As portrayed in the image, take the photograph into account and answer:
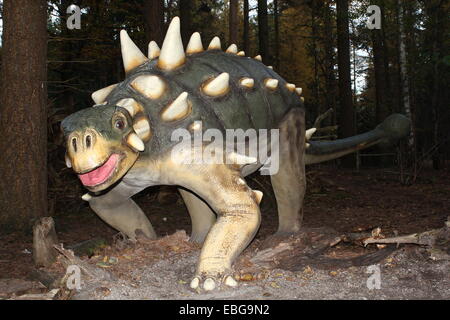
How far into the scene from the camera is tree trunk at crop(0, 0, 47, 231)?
4.98 meters

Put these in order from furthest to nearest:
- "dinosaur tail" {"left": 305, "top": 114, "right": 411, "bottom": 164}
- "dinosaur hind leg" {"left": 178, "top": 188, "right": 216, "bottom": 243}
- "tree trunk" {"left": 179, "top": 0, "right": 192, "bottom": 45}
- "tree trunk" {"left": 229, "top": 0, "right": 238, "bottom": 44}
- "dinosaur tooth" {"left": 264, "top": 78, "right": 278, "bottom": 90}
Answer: "tree trunk" {"left": 179, "top": 0, "right": 192, "bottom": 45}
"tree trunk" {"left": 229, "top": 0, "right": 238, "bottom": 44}
"dinosaur tail" {"left": 305, "top": 114, "right": 411, "bottom": 164}
"dinosaur hind leg" {"left": 178, "top": 188, "right": 216, "bottom": 243}
"dinosaur tooth" {"left": 264, "top": 78, "right": 278, "bottom": 90}

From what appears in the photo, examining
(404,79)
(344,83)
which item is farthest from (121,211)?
(344,83)

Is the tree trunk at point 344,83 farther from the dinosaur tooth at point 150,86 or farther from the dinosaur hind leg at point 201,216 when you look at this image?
the dinosaur tooth at point 150,86

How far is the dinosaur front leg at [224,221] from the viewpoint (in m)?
2.99

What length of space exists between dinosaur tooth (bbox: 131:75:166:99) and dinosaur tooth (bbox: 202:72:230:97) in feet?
1.02

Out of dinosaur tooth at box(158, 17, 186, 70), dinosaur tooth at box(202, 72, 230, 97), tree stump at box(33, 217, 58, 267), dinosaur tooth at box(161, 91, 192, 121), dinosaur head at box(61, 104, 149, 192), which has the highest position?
dinosaur tooth at box(158, 17, 186, 70)

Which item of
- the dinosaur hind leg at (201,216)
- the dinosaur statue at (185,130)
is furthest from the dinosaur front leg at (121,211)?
the dinosaur hind leg at (201,216)

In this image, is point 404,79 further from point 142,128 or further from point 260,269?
point 142,128

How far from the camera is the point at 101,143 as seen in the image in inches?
109

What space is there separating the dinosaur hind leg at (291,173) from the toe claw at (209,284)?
145cm

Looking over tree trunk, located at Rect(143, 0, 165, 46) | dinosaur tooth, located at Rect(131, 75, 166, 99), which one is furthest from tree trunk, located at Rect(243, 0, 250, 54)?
dinosaur tooth, located at Rect(131, 75, 166, 99)

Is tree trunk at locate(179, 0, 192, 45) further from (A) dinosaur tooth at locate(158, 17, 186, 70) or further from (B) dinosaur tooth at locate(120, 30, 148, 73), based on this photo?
(A) dinosaur tooth at locate(158, 17, 186, 70)

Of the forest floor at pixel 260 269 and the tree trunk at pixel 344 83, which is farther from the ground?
the tree trunk at pixel 344 83
